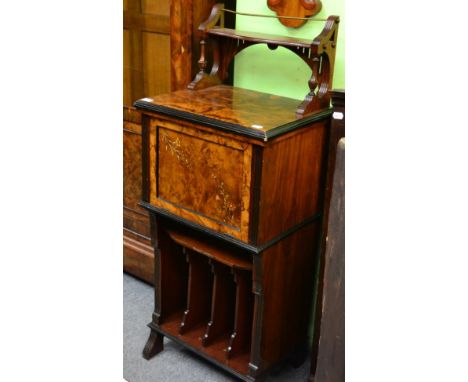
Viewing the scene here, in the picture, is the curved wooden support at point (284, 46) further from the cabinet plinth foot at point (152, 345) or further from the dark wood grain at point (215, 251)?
the cabinet plinth foot at point (152, 345)

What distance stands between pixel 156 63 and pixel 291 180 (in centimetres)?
101

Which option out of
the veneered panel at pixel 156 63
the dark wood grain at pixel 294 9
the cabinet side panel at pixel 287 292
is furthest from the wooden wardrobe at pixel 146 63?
the cabinet side panel at pixel 287 292

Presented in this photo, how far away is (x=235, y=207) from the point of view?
1.63m

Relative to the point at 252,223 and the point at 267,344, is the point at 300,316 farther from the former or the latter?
the point at 252,223

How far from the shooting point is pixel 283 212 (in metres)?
1.70

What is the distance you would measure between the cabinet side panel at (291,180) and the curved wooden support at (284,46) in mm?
96

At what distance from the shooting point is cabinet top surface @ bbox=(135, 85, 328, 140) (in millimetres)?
1531

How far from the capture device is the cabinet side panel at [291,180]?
5.16 feet

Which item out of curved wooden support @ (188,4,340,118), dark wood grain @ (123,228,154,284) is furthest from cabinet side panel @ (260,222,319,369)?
dark wood grain @ (123,228,154,284)

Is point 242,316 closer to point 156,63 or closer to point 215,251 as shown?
point 215,251


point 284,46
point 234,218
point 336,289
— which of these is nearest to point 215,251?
point 234,218

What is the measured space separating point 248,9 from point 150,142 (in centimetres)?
65

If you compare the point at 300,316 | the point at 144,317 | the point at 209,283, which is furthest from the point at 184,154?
the point at 144,317

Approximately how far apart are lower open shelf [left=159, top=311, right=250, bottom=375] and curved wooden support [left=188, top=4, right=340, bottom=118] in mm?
935
